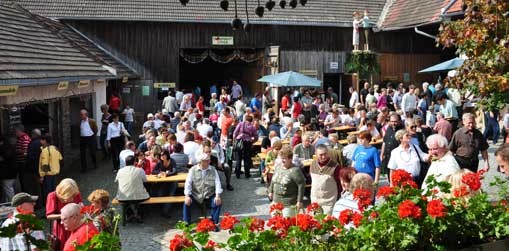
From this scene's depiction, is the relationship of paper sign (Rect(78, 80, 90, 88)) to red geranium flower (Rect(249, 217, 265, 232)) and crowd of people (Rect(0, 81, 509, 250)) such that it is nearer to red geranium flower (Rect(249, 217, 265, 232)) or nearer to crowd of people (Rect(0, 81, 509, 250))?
crowd of people (Rect(0, 81, 509, 250))

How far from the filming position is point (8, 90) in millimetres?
11281

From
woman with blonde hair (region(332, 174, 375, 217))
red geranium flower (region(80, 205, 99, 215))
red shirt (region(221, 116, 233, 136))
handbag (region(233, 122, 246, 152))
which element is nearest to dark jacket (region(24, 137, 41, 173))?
handbag (region(233, 122, 246, 152))

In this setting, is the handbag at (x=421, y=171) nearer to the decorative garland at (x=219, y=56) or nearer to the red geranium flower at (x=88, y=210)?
the red geranium flower at (x=88, y=210)

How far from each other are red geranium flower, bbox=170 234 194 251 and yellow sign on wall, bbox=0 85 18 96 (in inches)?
324

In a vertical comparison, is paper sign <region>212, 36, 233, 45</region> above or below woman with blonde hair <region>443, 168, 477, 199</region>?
above

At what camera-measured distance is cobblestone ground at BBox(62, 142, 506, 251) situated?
937cm

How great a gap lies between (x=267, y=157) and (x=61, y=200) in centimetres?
526

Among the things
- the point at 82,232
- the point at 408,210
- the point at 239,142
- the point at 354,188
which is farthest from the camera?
the point at 239,142

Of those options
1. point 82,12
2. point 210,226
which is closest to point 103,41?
point 82,12

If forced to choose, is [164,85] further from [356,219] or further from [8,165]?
[356,219]

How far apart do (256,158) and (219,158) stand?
197 cm

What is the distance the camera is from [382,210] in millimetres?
4430

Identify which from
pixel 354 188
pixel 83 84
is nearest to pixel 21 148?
pixel 83 84

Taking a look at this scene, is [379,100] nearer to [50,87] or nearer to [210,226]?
[50,87]
